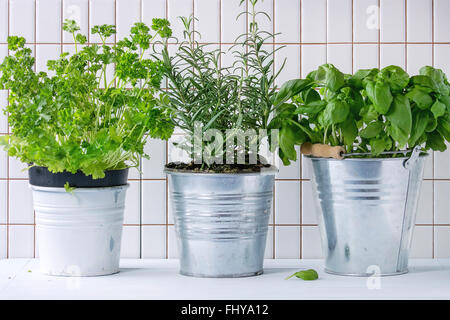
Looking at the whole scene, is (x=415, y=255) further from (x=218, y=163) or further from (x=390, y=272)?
(x=218, y=163)

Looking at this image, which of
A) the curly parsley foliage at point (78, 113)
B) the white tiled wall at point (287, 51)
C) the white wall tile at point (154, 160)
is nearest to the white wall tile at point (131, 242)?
the white tiled wall at point (287, 51)

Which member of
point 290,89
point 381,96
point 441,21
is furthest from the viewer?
point 441,21

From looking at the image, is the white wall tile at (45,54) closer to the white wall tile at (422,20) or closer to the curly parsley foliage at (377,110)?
the curly parsley foliage at (377,110)

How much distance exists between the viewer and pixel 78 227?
98cm

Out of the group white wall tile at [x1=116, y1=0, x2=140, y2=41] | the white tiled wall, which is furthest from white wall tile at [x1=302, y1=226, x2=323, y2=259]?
white wall tile at [x1=116, y1=0, x2=140, y2=41]

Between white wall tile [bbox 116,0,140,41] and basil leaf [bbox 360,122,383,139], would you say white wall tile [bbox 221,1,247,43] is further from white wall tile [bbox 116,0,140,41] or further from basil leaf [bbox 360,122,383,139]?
basil leaf [bbox 360,122,383,139]

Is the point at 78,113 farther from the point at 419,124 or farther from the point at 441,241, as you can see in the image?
the point at 441,241

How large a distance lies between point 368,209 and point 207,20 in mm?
534

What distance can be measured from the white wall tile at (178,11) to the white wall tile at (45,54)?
0.82ft

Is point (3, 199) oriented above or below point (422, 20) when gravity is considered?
below

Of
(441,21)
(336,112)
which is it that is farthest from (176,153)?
(441,21)

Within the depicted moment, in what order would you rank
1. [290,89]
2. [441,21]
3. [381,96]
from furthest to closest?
[441,21] < [290,89] < [381,96]

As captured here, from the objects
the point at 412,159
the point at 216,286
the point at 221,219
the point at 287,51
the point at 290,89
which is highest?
the point at 287,51

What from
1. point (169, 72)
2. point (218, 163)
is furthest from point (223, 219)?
point (169, 72)
